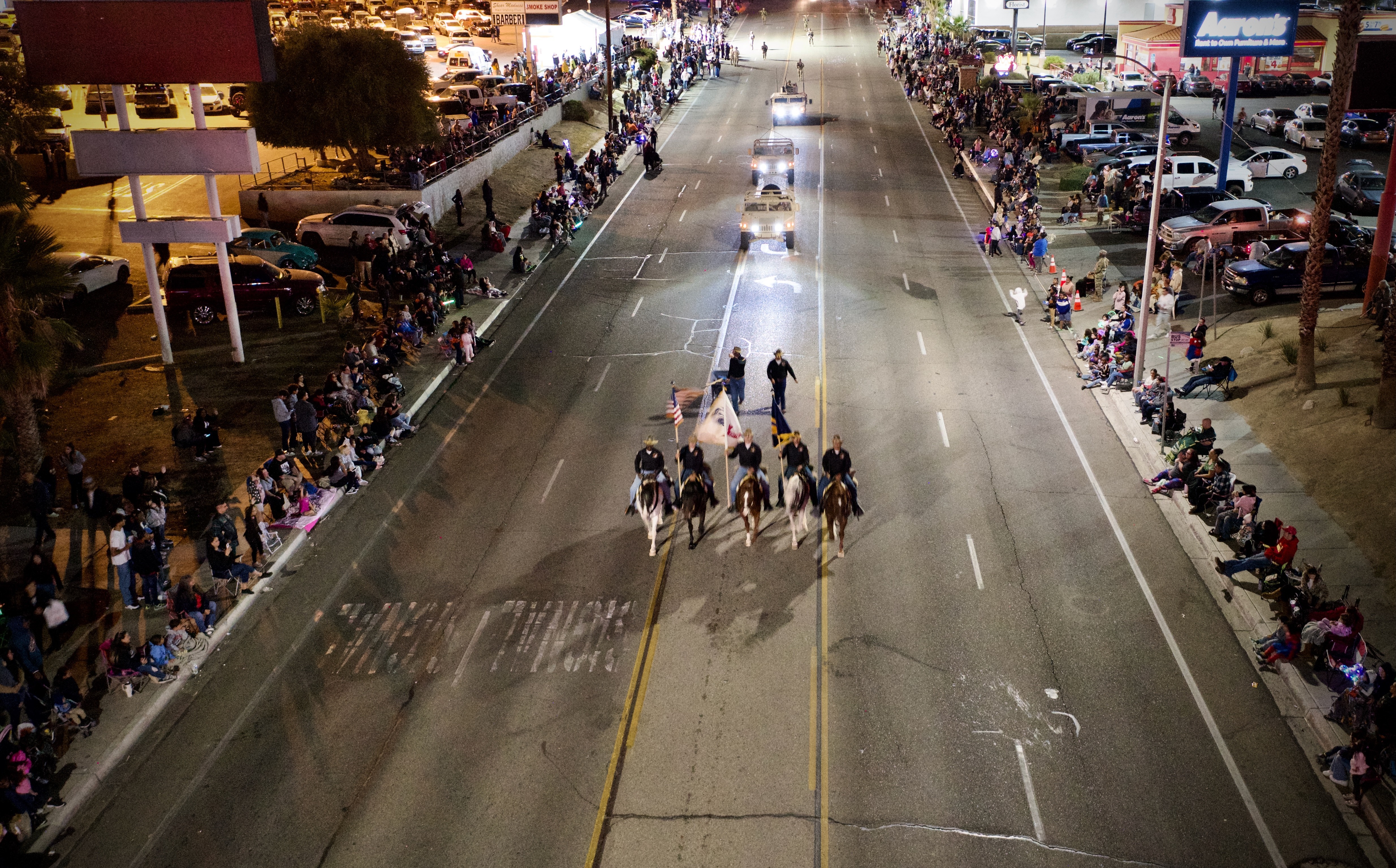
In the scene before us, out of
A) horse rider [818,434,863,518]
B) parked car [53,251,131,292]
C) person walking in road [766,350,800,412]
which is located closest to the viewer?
horse rider [818,434,863,518]

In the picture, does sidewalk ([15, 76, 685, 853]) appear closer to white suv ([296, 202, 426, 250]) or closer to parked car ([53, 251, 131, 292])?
parked car ([53, 251, 131, 292])

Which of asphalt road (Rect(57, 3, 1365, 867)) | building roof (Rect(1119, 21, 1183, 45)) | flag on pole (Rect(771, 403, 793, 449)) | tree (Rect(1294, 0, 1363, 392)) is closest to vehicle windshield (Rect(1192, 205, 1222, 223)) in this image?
tree (Rect(1294, 0, 1363, 392))

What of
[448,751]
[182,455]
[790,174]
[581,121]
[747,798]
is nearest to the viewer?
[747,798]

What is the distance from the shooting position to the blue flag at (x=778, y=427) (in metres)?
21.8

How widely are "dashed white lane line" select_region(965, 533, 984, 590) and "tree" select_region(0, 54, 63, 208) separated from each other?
22.1m

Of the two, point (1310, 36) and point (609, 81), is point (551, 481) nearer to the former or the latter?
point (609, 81)

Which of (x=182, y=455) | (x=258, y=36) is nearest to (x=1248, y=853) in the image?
(x=182, y=455)

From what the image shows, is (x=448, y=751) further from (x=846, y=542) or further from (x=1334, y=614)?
(x=1334, y=614)

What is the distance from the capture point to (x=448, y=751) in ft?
45.3

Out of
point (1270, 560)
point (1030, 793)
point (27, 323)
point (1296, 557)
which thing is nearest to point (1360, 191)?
point (1296, 557)

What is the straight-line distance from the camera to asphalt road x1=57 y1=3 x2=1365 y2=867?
12.4 meters

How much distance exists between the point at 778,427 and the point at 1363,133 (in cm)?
4539

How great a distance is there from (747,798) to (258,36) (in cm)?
2240

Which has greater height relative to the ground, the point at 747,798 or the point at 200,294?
the point at 200,294
